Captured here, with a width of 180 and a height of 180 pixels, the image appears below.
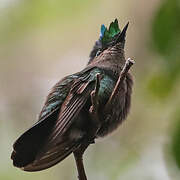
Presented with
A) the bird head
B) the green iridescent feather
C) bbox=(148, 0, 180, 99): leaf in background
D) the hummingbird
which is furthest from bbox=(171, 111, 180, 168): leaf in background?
the green iridescent feather

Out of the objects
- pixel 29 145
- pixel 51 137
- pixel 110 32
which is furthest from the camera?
pixel 110 32

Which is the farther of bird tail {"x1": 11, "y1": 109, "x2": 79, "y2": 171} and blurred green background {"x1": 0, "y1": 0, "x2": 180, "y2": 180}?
bird tail {"x1": 11, "y1": 109, "x2": 79, "y2": 171}

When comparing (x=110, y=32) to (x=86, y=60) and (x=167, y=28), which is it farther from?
(x=86, y=60)

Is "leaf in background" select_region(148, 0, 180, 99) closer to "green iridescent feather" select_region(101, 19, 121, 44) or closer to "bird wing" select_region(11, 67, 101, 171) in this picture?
"bird wing" select_region(11, 67, 101, 171)

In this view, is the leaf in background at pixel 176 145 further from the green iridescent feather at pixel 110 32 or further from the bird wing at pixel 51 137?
the green iridescent feather at pixel 110 32

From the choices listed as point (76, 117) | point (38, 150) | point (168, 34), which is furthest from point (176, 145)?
point (76, 117)

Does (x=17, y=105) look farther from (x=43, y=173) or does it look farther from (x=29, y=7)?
(x=29, y=7)
